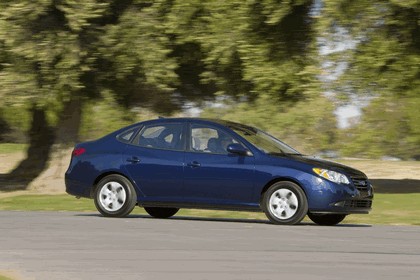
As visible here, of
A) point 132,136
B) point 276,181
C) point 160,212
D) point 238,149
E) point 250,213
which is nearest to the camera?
point 276,181

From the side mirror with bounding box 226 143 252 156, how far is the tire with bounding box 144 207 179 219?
89.6 inches

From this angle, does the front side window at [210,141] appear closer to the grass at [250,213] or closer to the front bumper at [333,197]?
the front bumper at [333,197]

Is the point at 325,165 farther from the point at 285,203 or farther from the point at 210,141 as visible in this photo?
the point at 210,141

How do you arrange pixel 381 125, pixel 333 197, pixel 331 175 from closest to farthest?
pixel 333 197, pixel 331 175, pixel 381 125

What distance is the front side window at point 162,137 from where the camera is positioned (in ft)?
57.7

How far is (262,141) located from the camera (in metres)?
17.8

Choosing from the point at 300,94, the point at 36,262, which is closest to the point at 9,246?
the point at 36,262

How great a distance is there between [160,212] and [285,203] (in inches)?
112

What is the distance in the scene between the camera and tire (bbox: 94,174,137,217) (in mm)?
17562

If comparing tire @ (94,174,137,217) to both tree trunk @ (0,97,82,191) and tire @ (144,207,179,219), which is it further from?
tree trunk @ (0,97,82,191)

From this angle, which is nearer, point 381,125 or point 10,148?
point 381,125

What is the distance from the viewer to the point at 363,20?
2331 centimetres

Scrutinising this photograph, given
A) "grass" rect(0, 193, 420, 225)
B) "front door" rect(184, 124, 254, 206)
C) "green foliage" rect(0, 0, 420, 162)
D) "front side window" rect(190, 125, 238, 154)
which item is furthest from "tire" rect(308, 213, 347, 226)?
"green foliage" rect(0, 0, 420, 162)

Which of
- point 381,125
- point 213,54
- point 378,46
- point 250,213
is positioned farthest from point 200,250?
point 381,125
